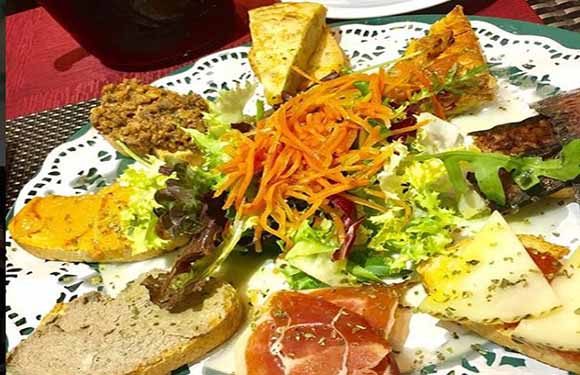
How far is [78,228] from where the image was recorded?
8.39 feet

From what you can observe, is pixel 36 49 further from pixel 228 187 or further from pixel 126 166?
pixel 228 187

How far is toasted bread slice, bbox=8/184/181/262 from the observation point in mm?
2490

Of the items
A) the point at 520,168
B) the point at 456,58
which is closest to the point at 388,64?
the point at 456,58

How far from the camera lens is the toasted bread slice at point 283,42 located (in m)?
2.91

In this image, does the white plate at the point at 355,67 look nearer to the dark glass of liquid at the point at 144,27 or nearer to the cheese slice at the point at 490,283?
the cheese slice at the point at 490,283

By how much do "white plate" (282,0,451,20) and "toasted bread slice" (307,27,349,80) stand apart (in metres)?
0.20

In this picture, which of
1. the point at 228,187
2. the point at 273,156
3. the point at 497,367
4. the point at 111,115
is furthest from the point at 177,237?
the point at 497,367

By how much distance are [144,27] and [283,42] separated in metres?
0.60

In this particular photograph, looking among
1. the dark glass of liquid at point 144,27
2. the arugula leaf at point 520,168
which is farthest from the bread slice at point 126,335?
the dark glass of liquid at point 144,27

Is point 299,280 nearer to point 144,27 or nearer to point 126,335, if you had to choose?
point 126,335

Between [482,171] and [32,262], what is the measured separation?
1390 mm

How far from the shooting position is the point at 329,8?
329cm

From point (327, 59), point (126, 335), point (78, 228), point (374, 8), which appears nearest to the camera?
point (126, 335)

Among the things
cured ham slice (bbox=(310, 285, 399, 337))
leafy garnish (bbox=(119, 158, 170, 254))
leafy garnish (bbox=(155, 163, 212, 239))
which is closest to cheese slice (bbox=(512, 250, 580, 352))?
cured ham slice (bbox=(310, 285, 399, 337))
